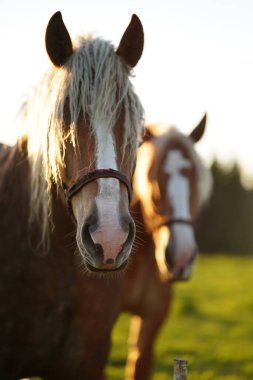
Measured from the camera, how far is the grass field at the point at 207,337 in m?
6.70

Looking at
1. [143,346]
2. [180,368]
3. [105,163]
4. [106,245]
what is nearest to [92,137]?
[105,163]

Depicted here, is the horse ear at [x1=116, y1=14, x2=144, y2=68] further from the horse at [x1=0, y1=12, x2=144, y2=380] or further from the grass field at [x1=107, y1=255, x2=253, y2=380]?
the grass field at [x1=107, y1=255, x2=253, y2=380]

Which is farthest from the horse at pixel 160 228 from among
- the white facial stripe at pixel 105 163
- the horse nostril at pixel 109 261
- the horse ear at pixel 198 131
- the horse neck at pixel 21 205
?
the horse nostril at pixel 109 261

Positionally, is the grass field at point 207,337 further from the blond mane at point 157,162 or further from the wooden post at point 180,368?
the wooden post at point 180,368

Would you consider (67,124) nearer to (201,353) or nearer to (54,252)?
(54,252)

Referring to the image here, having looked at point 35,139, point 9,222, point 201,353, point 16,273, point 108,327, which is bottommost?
point 201,353

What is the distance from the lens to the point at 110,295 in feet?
11.4

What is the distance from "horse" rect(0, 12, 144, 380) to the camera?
9.07ft

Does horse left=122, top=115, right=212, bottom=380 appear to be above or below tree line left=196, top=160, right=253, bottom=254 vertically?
below

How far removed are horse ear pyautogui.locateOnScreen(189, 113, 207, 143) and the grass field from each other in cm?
253

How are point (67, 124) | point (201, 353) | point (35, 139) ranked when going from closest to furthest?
point (67, 124) → point (35, 139) → point (201, 353)

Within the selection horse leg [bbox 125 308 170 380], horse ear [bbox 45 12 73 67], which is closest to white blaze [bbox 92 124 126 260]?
horse ear [bbox 45 12 73 67]

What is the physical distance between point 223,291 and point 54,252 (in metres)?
12.9

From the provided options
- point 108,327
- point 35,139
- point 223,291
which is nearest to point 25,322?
point 108,327
